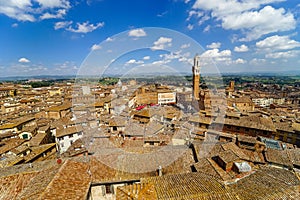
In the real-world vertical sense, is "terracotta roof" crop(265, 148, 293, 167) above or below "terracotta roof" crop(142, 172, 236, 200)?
below

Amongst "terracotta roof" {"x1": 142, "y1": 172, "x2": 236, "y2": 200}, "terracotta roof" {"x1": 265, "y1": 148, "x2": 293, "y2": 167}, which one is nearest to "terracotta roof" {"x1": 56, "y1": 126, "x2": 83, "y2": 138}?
"terracotta roof" {"x1": 142, "y1": 172, "x2": 236, "y2": 200}

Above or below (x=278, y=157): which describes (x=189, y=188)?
above

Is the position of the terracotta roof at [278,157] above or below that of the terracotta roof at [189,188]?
below

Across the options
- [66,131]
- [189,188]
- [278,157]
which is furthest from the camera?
[66,131]

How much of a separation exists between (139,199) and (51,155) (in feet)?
50.1

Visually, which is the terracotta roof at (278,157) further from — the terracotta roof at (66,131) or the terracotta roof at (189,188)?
the terracotta roof at (66,131)

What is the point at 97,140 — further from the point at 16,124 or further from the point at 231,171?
the point at 16,124

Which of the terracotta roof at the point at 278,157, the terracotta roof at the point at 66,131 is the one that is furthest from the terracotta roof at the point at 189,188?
the terracotta roof at the point at 66,131

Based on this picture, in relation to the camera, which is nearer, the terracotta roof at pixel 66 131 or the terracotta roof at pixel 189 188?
the terracotta roof at pixel 189 188

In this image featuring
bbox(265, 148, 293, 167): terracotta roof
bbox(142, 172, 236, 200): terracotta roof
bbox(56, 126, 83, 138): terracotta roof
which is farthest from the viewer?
bbox(56, 126, 83, 138): terracotta roof

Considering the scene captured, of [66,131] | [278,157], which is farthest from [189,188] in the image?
[66,131]

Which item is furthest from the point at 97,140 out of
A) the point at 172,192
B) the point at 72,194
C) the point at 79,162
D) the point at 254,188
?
the point at 254,188

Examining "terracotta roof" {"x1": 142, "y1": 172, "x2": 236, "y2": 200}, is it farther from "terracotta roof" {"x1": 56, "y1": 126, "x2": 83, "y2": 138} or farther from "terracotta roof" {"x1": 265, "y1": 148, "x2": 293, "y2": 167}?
"terracotta roof" {"x1": 56, "y1": 126, "x2": 83, "y2": 138}

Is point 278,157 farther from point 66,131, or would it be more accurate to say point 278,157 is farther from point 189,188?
point 66,131
